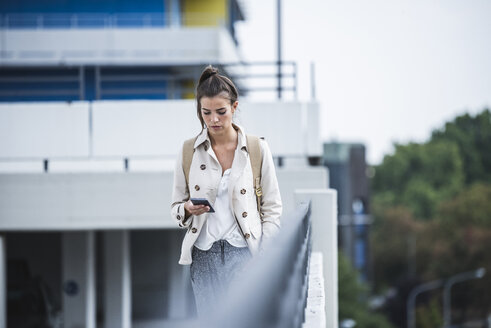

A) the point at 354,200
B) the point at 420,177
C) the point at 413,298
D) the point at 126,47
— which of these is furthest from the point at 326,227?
the point at 420,177

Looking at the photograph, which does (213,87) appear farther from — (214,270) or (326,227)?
(326,227)

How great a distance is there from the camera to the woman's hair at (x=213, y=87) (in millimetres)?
4309

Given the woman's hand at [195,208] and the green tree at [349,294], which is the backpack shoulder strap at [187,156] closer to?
the woman's hand at [195,208]

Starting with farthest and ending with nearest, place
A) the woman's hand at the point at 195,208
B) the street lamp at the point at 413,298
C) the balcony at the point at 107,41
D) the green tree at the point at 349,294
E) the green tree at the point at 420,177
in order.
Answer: the green tree at the point at 420,177
the street lamp at the point at 413,298
the green tree at the point at 349,294
the balcony at the point at 107,41
the woman's hand at the point at 195,208

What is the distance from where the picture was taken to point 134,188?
11398mm

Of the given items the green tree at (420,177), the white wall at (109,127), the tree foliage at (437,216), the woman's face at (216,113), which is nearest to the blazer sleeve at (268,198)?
the woman's face at (216,113)

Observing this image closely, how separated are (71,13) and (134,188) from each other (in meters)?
13.1

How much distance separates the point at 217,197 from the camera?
4.34 meters

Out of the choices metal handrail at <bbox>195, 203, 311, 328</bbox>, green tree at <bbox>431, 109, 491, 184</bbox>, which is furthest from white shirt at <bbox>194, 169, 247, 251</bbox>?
green tree at <bbox>431, 109, 491, 184</bbox>

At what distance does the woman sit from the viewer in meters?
4.32

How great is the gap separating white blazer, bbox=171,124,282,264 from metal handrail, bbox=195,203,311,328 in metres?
0.59

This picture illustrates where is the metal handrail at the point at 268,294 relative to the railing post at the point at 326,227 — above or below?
above

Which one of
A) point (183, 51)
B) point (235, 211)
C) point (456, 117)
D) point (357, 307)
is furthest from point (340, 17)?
point (456, 117)

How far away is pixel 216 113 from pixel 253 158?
293 mm
